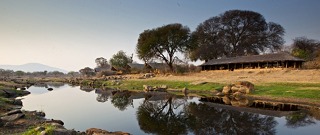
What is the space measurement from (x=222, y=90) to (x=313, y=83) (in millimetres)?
11276

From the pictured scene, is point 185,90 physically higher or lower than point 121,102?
higher

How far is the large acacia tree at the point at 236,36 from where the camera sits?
77.4 metres

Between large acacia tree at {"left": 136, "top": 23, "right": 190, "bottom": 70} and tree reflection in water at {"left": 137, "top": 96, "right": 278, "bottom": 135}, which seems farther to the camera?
large acacia tree at {"left": 136, "top": 23, "right": 190, "bottom": 70}

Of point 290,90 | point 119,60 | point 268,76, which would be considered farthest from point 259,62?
point 119,60

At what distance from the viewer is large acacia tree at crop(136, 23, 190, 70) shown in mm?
70375

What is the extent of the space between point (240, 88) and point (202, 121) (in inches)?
675

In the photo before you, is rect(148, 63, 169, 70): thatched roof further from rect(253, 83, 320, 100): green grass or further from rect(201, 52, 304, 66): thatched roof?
rect(253, 83, 320, 100): green grass

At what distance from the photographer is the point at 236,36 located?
81562 millimetres

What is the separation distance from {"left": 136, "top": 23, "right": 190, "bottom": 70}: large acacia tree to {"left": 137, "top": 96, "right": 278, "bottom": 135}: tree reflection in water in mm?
46873

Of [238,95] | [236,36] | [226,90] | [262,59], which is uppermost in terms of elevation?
[236,36]

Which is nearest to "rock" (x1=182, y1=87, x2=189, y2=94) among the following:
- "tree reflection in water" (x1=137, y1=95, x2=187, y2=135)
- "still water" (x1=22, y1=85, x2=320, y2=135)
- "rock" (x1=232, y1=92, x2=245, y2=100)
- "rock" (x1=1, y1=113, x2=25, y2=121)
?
"rock" (x1=232, y1=92, x2=245, y2=100)

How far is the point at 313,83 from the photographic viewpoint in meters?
33.0

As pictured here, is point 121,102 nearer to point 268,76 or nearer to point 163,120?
point 163,120

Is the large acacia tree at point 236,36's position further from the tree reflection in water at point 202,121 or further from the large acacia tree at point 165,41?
the tree reflection in water at point 202,121
